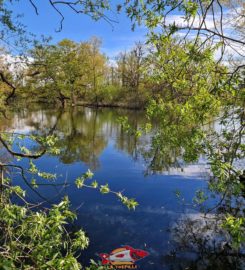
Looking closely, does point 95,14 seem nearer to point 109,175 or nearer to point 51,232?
point 51,232

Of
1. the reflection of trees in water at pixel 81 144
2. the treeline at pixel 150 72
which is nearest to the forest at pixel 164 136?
the treeline at pixel 150 72

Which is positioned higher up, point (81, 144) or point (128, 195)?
point (81, 144)

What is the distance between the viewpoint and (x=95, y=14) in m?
3.96

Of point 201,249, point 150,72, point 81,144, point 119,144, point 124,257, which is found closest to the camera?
point 150,72

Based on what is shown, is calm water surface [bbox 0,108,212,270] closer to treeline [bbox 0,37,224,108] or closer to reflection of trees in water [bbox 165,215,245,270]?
reflection of trees in water [bbox 165,215,245,270]

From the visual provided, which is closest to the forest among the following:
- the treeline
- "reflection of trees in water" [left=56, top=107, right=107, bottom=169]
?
the treeline

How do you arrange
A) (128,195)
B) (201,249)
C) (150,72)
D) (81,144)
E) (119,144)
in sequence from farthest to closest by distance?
(119,144), (81,144), (128,195), (201,249), (150,72)

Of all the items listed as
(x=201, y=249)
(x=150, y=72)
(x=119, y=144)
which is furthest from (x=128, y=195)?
(x=119, y=144)

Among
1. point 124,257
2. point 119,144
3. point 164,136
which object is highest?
point 164,136

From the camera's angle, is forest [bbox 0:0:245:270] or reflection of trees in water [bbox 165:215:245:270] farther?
reflection of trees in water [bbox 165:215:245:270]

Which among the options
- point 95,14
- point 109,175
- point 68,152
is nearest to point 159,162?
point 109,175

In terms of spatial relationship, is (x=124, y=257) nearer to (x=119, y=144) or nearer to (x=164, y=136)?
(x=164, y=136)

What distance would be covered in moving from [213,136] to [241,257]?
2668mm

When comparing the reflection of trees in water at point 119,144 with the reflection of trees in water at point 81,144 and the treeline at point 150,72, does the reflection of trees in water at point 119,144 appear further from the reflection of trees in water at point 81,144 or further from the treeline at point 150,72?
the treeline at point 150,72
